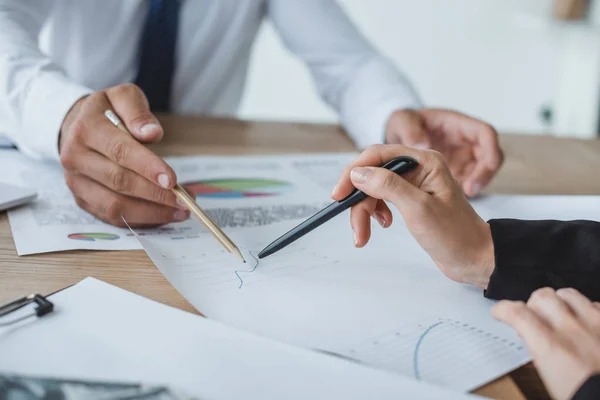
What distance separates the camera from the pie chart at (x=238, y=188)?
2.16 feet

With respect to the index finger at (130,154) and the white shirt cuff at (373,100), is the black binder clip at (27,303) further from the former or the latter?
the white shirt cuff at (373,100)

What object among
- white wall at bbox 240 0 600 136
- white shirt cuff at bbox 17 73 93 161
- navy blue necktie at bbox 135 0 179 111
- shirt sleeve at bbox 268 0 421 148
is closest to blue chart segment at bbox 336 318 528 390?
white shirt cuff at bbox 17 73 93 161

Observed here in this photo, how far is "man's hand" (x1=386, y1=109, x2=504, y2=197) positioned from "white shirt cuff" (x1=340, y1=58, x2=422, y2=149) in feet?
0.12

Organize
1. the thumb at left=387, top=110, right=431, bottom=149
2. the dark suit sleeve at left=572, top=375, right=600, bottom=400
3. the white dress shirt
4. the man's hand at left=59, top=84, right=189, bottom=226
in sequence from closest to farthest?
1. the dark suit sleeve at left=572, top=375, right=600, bottom=400
2. the man's hand at left=59, top=84, right=189, bottom=226
3. the thumb at left=387, top=110, right=431, bottom=149
4. the white dress shirt

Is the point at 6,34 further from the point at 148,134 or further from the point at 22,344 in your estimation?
the point at 22,344

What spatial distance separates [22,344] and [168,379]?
0.10 meters

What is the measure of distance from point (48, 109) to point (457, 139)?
0.52 meters

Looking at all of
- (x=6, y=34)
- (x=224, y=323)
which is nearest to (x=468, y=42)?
(x=6, y=34)

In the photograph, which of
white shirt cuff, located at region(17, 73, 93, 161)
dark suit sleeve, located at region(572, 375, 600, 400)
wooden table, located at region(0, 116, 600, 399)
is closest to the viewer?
dark suit sleeve, located at region(572, 375, 600, 400)

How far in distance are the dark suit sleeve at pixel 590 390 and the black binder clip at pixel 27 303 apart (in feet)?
1.06

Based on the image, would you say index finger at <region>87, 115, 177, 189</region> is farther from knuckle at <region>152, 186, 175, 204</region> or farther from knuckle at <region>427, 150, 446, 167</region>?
knuckle at <region>427, 150, 446, 167</region>

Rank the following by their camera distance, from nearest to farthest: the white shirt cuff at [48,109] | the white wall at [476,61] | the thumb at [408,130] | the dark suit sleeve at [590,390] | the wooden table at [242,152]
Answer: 1. the dark suit sleeve at [590,390]
2. the wooden table at [242,152]
3. the white shirt cuff at [48,109]
4. the thumb at [408,130]
5. the white wall at [476,61]

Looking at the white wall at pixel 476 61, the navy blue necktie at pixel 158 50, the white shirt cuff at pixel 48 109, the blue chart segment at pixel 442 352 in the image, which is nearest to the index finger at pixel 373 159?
the blue chart segment at pixel 442 352

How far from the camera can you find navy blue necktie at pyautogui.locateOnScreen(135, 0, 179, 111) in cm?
96
